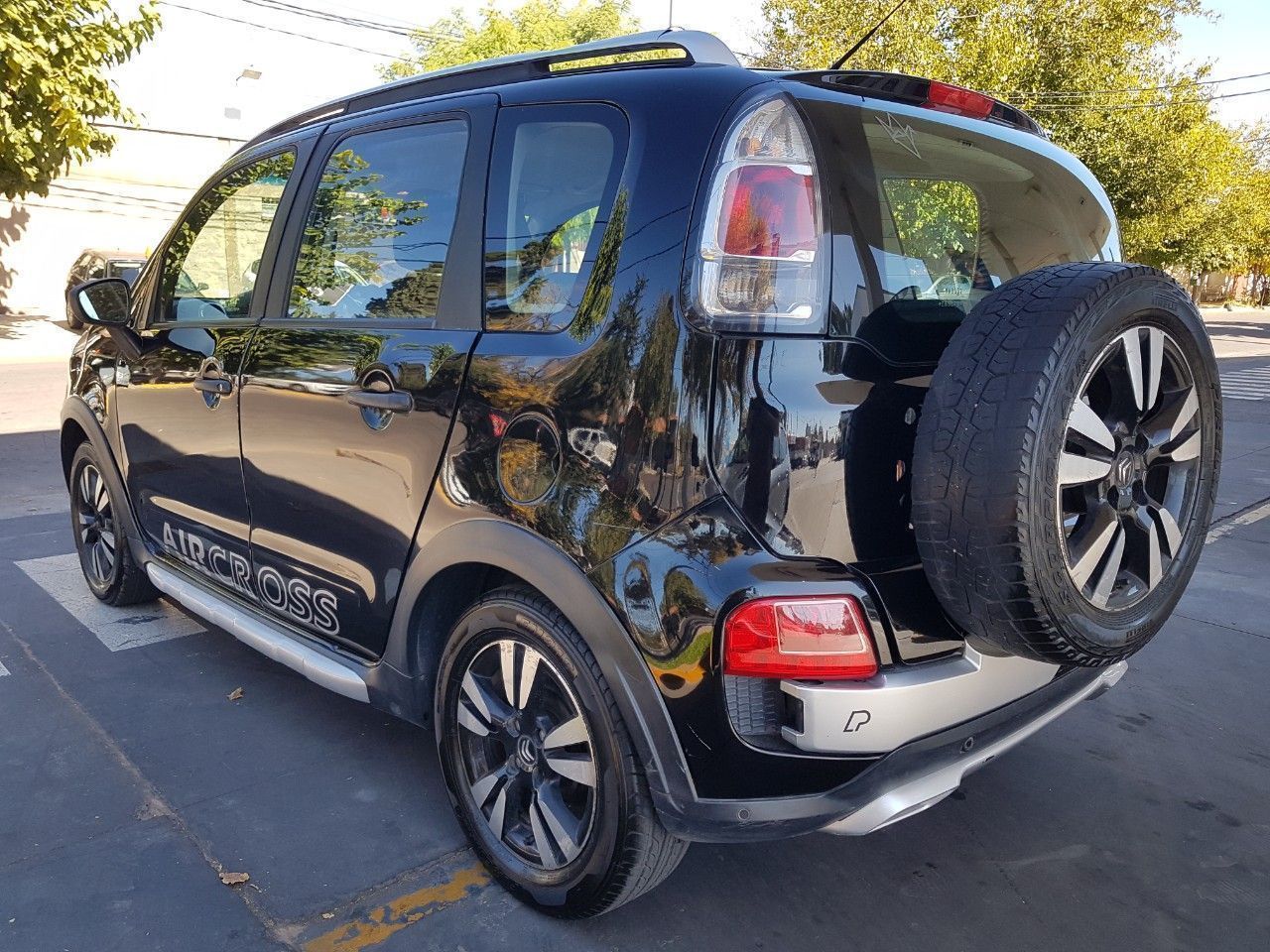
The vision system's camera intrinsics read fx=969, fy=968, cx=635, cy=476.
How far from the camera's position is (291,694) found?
349 cm

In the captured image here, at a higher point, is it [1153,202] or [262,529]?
[1153,202]

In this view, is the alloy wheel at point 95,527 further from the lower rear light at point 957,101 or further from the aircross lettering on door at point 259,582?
the lower rear light at point 957,101

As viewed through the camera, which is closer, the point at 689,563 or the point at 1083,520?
the point at 689,563

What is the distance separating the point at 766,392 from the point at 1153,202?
2409cm

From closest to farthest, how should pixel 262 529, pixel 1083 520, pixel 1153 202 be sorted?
pixel 1083 520
pixel 262 529
pixel 1153 202

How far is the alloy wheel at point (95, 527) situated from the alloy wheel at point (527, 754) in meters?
2.43

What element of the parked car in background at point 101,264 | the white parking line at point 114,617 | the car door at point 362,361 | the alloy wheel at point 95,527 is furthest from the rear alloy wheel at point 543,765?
the parked car in background at point 101,264

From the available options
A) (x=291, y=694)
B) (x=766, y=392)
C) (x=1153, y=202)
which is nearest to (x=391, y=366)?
(x=766, y=392)

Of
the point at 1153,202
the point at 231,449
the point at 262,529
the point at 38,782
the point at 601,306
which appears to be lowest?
the point at 38,782

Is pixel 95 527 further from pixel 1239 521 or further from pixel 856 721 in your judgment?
pixel 1239 521

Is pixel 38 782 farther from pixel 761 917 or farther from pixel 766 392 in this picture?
pixel 766 392

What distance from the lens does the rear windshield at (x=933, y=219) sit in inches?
76.7

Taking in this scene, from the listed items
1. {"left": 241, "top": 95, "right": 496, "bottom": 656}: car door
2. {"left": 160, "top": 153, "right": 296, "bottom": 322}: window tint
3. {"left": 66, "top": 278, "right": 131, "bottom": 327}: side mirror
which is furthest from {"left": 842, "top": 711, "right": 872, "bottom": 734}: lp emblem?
{"left": 66, "top": 278, "right": 131, "bottom": 327}: side mirror

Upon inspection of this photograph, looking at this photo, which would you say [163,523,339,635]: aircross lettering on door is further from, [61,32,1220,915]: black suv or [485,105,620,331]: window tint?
[485,105,620,331]: window tint
